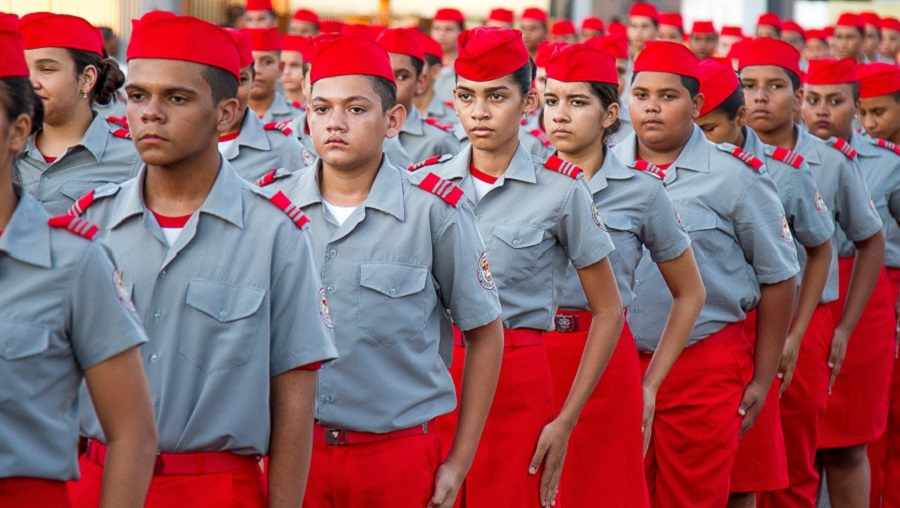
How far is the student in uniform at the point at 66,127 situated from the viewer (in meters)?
4.84

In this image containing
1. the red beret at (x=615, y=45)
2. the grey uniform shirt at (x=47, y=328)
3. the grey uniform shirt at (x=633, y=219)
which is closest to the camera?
the grey uniform shirt at (x=47, y=328)

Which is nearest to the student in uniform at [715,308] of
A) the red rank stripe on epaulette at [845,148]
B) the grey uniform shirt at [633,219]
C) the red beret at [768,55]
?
the grey uniform shirt at [633,219]

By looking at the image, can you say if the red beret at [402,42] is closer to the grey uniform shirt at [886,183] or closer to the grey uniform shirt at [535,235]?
the grey uniform shirt at [886,183]

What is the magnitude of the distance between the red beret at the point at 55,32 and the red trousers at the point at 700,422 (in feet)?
7.66

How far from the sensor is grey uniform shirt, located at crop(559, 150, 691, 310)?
16.2 feet

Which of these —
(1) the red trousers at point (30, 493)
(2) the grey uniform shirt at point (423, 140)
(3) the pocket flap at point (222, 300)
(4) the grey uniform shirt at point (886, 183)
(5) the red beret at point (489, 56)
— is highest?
(5) the red beret at point (489, 56)

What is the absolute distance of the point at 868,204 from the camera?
6.48 m

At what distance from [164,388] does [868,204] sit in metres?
4.30

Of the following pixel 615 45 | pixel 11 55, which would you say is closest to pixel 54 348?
pixel 11 55

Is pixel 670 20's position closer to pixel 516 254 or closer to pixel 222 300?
pixel 516 254

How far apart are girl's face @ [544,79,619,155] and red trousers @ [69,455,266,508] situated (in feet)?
7.49

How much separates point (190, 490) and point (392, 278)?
2.87ft

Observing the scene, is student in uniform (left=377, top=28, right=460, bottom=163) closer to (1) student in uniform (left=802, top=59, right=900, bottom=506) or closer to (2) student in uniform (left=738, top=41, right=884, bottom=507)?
(2) student in uniform (left=738, top=41, right=884, bottom=507)

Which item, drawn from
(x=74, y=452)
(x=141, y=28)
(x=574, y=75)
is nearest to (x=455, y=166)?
(x=574, y=75)
